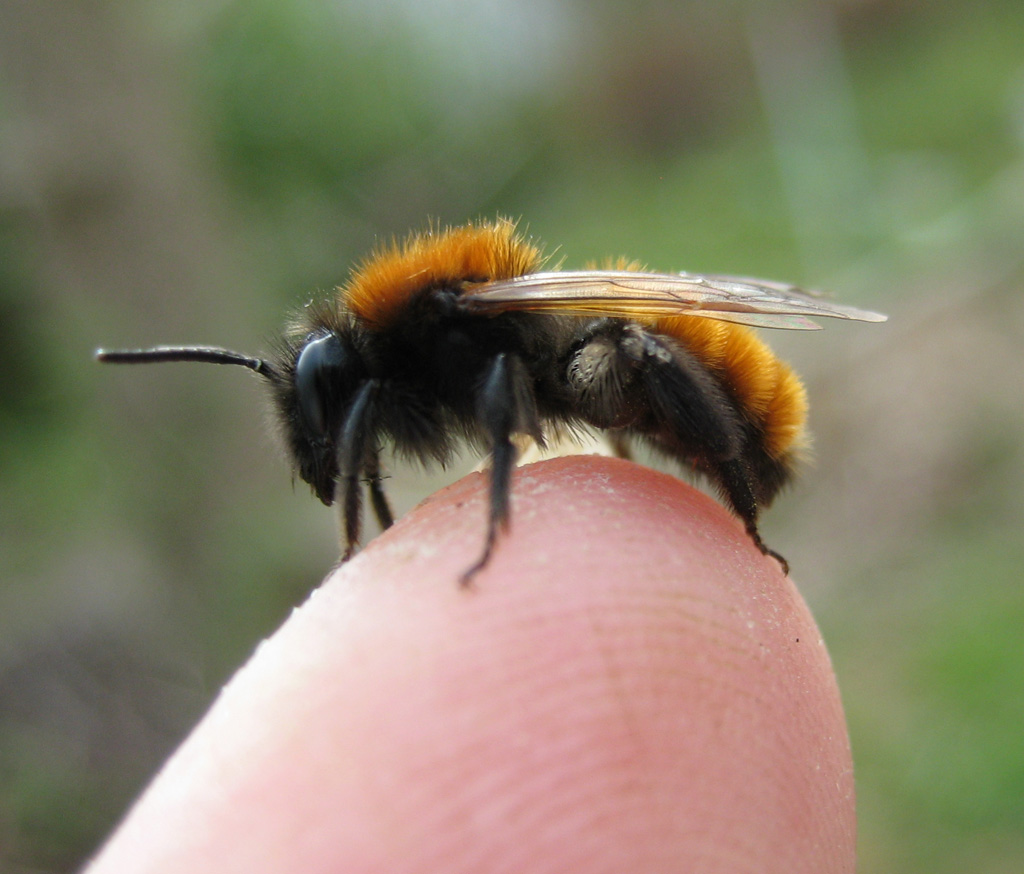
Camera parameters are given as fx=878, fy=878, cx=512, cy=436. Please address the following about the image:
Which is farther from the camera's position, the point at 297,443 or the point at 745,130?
the point at 745,130

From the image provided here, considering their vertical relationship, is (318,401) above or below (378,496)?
above

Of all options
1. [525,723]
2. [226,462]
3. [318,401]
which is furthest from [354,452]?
[226,462]

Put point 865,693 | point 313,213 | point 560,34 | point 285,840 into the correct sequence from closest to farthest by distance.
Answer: point 285,840 < point 865,693 < point 313,213 < point 560,34

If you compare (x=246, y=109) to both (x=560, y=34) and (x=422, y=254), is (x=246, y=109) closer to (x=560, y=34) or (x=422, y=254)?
(x=560, y=34)

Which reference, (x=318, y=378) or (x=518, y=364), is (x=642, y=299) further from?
(x=318, y=378)

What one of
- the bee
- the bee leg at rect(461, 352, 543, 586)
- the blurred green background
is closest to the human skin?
the bee leg at rect(461, 352, 543, 586)

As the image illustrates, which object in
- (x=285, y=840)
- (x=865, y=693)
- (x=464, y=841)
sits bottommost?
(x=865, y=693)

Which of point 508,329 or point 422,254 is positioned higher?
point 422,254

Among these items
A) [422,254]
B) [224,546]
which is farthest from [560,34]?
[422,254]
